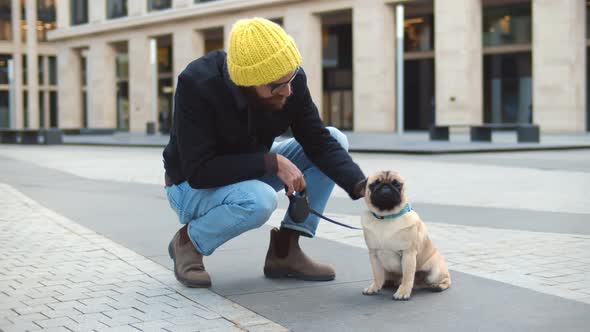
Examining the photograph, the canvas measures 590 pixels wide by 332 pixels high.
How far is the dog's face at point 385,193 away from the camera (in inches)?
147

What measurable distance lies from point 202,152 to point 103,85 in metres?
49.4

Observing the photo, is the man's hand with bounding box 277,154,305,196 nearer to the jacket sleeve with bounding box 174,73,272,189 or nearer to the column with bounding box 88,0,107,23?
the jacket sleeve with bounding box 174,73,272,189

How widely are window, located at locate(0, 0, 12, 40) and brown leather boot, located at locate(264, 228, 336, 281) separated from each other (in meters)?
67.8

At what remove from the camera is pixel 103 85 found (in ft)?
170

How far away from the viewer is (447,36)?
3422cm

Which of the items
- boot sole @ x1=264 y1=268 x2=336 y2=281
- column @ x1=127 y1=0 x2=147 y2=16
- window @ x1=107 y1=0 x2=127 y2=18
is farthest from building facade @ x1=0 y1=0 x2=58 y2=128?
boot sole @ x1=264 y1=268 x2=336 y2=281

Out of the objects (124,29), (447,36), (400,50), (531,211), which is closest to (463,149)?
(400,50)

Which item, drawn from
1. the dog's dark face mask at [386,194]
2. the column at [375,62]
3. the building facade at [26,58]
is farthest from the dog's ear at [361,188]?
the building facade at [26,58]

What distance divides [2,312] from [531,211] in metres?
5.56

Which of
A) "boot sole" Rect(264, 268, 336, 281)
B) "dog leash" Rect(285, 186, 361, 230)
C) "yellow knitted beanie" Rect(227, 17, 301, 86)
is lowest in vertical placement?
"boot sole" Rect(264, 268, 336, 281)

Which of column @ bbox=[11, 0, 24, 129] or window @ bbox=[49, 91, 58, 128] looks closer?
column @ bbox=[11, 0, 24, 129]

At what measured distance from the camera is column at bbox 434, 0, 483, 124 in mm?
33844

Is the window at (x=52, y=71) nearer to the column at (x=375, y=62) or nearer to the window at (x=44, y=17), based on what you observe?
the window at (x=44, y=17)

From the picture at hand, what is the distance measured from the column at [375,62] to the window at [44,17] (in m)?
39.9
